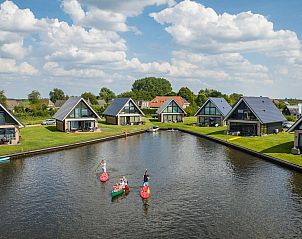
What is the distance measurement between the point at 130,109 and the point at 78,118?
20.0m

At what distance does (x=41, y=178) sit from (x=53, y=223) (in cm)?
1288

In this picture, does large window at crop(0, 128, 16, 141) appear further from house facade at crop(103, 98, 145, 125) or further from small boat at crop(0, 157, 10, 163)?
house facade at crop(103, 98, 145, 125)

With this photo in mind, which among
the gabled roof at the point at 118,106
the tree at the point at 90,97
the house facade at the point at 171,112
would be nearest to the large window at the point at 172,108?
the house facade at the point at 171,112

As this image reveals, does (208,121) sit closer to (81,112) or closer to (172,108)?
(172,108)

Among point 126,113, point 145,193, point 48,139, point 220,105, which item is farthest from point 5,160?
point 220,105

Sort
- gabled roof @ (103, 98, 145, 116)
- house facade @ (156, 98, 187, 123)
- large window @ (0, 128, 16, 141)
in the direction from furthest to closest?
house facade @ (156, 98, 187, 123)
gabled roof @ (103, 98, 145, 116)
large window @ (0, 128, 16, 141)

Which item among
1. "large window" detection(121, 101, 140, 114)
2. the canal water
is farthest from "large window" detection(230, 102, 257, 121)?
"large window" detection(121, 101, 140, 114)

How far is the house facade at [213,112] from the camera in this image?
8125 centimetres

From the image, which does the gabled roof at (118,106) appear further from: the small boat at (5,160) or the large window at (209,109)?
the small boat at (5,160)

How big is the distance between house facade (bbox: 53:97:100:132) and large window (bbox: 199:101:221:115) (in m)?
28.7

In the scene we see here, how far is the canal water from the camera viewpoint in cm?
2220

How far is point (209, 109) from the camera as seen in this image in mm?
82688

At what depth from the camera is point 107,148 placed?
180ft

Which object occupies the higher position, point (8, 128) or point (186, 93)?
point (186, 93)
